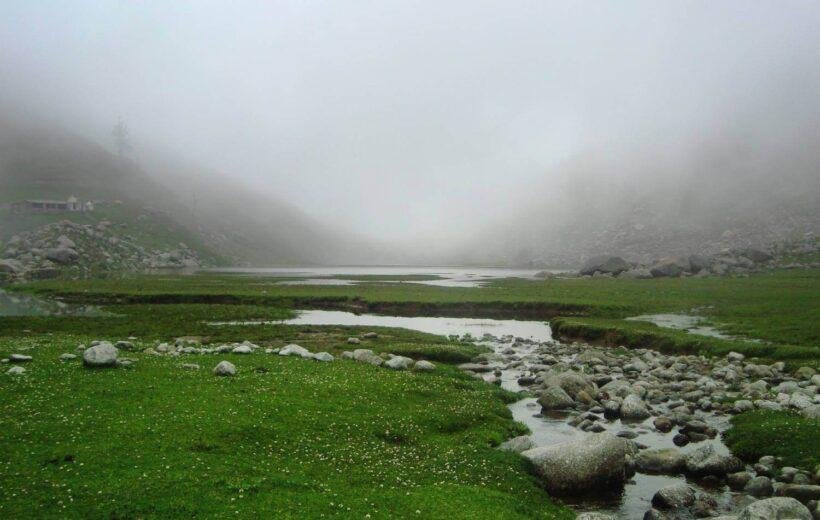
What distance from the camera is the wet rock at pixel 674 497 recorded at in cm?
1892

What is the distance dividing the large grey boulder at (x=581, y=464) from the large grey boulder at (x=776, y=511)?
5.43 meters

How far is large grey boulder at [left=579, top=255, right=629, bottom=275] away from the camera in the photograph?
15938 cm

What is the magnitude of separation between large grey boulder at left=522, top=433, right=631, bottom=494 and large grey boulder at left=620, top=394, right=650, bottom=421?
343 inches

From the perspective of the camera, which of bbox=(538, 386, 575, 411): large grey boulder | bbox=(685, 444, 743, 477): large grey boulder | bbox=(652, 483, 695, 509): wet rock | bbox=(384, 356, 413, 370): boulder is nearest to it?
bbox=(652, 483, 695, 509): wet rock

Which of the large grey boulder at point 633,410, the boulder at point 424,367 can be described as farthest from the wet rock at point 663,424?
the boulder at point 424,367

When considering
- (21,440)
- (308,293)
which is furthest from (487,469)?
(308,293)

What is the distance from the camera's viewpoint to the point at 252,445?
65.6ft

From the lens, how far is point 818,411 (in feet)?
84.0

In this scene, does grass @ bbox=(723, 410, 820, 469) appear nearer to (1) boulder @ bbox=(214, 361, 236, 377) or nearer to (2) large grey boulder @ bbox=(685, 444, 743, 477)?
(2) large grey boulder @ bbox=(685, 444, 743, 477)

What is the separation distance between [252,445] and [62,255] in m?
193

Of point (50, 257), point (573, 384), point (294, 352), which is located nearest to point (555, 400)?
point (573, 384)

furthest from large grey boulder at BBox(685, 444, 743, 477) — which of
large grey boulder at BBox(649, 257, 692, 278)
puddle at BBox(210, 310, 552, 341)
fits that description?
large grey boulder at BBox(649, 257, 692, 278)

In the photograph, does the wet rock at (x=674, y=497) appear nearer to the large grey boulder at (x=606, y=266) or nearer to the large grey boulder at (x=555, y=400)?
the large grey boulder at (x=555, y=400)

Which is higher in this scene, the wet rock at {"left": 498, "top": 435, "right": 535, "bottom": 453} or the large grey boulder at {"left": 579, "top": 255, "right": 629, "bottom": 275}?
the large grey boulder at {"left": 579, "top": 255, "right": 629, "bottom": 275}
